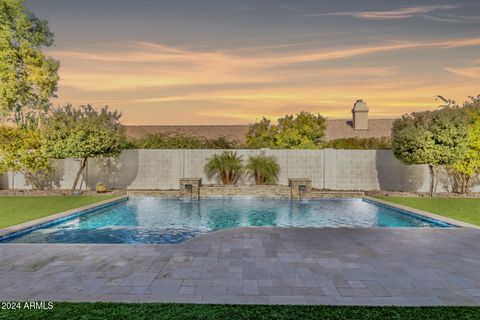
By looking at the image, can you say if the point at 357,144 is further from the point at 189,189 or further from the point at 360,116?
the point at 189,189

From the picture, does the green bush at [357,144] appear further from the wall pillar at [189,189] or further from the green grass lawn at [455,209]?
the wall pillar at [189,189]

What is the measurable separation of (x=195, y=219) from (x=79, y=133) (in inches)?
275

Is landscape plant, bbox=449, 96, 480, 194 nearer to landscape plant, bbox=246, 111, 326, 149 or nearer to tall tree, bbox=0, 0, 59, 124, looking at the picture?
landscape plant, bbox=246, 111, 326, 149

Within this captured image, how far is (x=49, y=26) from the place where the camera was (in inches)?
681

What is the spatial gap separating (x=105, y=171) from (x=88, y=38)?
6047 mm

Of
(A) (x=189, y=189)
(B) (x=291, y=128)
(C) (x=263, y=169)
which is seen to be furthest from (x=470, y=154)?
(B) (x=291, y=128)

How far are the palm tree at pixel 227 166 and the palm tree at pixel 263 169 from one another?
534 mm

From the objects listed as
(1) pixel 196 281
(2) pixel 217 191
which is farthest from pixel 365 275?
(2) pixel 217 191

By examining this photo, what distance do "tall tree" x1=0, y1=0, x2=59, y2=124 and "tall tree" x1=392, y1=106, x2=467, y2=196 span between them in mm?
16423

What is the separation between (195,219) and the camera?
9.77 m

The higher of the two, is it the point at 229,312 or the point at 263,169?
the point at 263,169

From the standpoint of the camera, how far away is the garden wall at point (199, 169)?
643 inches

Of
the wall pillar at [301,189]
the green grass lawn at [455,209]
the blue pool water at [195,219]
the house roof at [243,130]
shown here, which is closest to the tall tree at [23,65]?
the blue pool water at [195,219]

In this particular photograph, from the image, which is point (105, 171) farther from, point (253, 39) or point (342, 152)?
point (342, 152)
